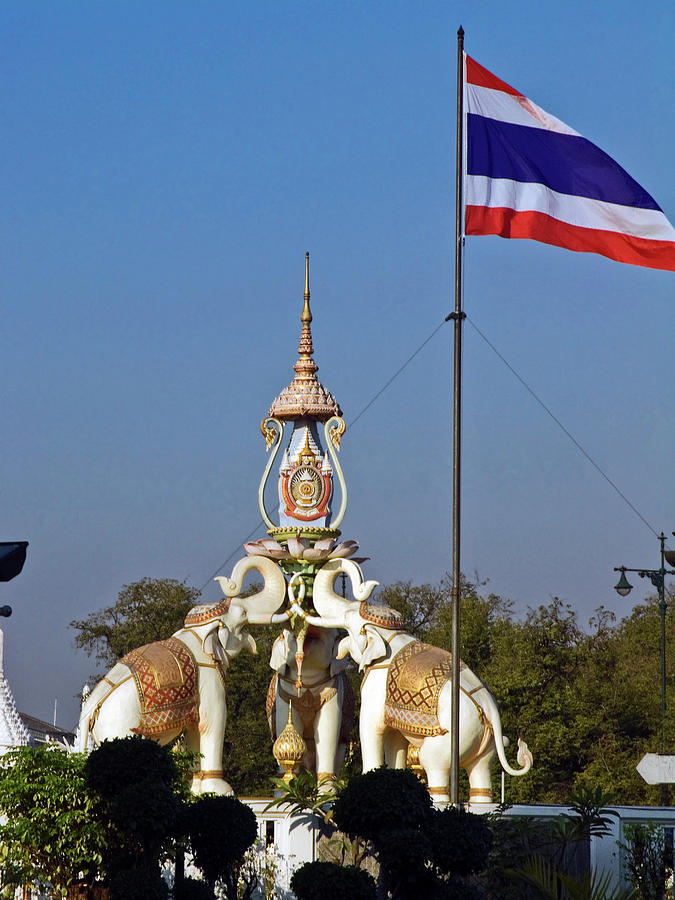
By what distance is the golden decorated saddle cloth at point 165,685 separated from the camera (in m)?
21.4

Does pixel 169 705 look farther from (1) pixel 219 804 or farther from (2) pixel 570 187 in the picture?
(2) pixel 570 187

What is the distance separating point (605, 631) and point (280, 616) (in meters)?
28.9

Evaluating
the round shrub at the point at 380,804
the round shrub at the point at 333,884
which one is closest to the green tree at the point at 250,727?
the round shrub at the point at 380,804

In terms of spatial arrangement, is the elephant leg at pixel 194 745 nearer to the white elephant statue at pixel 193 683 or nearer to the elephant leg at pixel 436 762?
the white elephant statue at pixel 193 683

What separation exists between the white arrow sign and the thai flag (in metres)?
5.81

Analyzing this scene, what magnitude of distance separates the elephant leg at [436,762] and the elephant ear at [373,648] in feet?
4.06

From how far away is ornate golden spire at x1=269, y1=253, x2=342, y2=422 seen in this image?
75.9ft

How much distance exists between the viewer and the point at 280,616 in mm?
22484

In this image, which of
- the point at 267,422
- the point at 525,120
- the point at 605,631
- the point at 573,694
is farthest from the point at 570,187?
the point at 605,631

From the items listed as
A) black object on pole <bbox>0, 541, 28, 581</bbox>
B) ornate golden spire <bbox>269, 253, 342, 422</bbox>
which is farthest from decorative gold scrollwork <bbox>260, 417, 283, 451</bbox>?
black object on pole <bbox>0, 541, 28, 581</bbox>

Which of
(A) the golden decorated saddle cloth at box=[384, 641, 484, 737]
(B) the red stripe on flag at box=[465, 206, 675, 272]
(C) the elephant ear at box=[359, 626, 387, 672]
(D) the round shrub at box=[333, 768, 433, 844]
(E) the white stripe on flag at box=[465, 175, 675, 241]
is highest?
(E) the white stripe on flag at box=[465, 175, 675, 241]

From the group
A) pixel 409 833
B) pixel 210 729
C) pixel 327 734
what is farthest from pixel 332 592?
pixel 409 833

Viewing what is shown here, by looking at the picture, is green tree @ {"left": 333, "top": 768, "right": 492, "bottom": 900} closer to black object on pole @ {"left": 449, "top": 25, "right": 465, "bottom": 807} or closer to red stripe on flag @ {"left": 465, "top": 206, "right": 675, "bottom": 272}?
black object on pole @ {"left": 449, "top": 25, "right": 465, "bottom": 807}

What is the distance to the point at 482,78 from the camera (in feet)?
67.1
